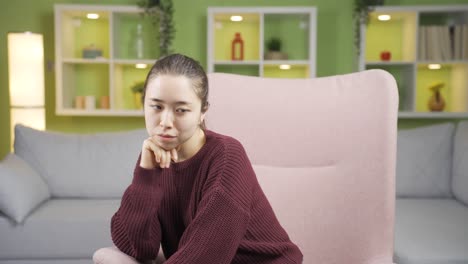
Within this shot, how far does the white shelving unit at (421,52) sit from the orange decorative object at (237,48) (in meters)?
0.99

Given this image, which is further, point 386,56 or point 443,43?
point 386,56

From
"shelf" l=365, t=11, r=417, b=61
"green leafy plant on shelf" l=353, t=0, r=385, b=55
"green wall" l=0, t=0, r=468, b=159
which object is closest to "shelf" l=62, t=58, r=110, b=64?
"green wall" l=0, t=0, r=468, b=159

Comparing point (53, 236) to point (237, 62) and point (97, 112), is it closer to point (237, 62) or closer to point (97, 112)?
point (97, 112)

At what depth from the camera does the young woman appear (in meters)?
1.11

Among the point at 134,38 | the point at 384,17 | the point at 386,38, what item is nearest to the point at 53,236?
the point at 134,38

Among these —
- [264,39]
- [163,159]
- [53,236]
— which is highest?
[264,39]

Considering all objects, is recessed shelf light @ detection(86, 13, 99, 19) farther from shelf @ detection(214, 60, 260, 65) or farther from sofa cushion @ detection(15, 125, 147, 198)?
sofa cushion @ detection(15, 125, 147, 198)

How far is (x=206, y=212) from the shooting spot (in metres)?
1.12

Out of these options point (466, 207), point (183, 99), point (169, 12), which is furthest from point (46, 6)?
point (183, 99)

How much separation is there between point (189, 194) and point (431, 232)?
1667mm

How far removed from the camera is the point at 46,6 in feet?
15.5

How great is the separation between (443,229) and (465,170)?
73 cm

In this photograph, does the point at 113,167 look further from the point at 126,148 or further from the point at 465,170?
the point at 465,170

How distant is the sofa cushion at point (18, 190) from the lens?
2791mm
